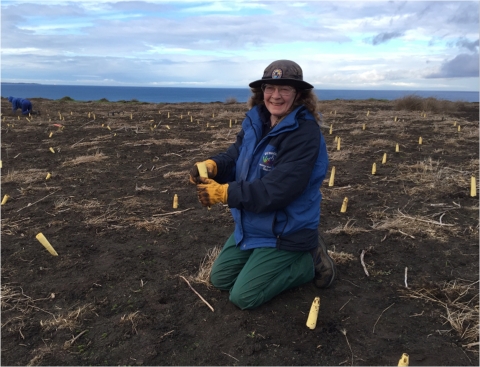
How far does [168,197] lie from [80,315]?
2715 mm

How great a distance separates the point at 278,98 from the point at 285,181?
62 centimetres

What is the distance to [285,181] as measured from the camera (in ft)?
8.75

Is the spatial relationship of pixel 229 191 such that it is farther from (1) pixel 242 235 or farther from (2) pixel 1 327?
(2) pixel 1 327

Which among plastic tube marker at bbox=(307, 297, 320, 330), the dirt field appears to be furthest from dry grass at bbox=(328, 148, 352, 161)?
plastic tube marker at bbox=(307, 297, 320, 330)

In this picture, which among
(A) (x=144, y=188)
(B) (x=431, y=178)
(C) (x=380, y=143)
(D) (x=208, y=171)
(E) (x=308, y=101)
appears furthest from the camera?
(C) (x=380, y=143)

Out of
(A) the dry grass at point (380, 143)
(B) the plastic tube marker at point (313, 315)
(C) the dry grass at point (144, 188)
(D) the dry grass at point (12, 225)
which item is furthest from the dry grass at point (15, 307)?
(A) the dry grass at point (380, 143)

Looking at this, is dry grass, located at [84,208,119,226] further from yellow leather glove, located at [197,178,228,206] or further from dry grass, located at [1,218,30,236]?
yellow leather glove, located at [197,178,228,206]

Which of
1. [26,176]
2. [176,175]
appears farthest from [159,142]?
[26,176]

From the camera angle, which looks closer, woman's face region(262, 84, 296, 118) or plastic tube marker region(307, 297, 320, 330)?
Answer: plastic tube marker region(307, 297, 320, 330)

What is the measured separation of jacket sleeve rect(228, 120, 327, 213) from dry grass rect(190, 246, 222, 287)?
0.78 metres

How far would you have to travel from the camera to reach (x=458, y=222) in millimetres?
4270

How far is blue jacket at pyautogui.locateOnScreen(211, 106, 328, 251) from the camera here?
2686 mm

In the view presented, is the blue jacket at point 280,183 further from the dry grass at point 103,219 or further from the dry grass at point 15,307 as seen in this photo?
the dry grass at point 103,219

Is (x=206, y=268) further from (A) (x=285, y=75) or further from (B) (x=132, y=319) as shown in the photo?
(A) (x=285, y=75)
